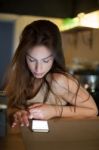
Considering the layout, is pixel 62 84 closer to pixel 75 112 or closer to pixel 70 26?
pixel 75 112

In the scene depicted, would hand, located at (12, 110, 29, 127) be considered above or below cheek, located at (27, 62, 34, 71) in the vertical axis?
below

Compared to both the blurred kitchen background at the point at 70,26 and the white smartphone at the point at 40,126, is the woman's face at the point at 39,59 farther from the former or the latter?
the blurred kitchen background at the point at 70,26

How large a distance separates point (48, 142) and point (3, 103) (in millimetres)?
185

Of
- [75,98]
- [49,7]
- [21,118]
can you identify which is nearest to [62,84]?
[75,98]

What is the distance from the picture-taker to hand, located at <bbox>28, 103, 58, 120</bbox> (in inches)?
38.1

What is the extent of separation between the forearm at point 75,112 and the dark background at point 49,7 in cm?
201

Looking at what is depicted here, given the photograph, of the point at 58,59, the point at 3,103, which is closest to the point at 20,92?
the point at 58,59

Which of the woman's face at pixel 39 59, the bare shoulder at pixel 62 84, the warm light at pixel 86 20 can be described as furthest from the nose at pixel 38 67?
the warm light at pixel 86 20

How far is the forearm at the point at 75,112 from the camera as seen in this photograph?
1.05 meters

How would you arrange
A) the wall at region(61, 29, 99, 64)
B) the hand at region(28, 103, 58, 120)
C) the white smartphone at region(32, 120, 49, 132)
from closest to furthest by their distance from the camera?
the white smartphone at region(32, 120, 49, 132), the hand at region(28, 103, 58, 120), the wall at region(61, 29, 99, 64)

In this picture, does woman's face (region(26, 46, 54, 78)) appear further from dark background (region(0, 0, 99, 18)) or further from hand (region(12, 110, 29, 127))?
Result: dark background (region(0, 0, 99, 18))

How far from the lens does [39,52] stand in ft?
3.33

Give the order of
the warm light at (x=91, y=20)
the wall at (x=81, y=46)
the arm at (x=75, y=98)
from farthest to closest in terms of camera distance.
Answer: the wall at (x=81, y=46) < the warm light at (x=91, y=20) < the arm at (x=75, y=98)

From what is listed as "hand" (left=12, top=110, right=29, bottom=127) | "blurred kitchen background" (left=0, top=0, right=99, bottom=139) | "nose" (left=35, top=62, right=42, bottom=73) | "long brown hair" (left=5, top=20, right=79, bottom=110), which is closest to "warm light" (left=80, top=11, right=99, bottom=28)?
"blurred kitchen background" (left=0, top=0, right=99, bottom=139)
